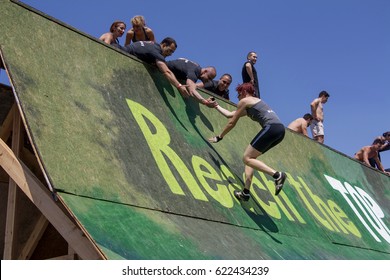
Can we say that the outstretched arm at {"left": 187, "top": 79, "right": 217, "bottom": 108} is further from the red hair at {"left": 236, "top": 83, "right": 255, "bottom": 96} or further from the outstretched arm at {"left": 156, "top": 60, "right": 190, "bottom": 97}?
the red hair at {"left": 236, "top": 83, "right": 255, "bottom": 96}

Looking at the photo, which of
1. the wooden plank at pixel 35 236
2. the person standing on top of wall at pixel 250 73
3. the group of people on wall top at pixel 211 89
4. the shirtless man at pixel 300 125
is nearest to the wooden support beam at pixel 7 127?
the wooden plank at pixel 35 236

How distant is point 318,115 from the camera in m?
14.1

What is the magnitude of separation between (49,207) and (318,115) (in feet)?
31.2

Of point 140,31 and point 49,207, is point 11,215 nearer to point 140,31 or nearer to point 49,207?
point 49,207

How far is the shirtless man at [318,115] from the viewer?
1406 centimetres

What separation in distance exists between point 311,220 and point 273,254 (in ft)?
8.11

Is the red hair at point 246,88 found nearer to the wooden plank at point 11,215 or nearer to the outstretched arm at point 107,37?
the outstretched arm at point 107,37

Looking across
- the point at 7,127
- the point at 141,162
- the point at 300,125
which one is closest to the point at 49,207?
the point at 141,162

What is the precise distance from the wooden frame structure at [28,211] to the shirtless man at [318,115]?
774 cm

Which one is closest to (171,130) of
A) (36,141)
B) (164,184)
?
(164,184)

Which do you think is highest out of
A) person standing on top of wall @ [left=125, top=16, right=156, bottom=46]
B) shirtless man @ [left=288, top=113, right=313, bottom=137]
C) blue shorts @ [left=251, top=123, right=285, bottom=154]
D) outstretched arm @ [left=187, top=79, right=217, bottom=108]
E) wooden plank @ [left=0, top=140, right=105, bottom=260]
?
person standing on top of wall @ [left=125, top=16, right=156, bottom=46]

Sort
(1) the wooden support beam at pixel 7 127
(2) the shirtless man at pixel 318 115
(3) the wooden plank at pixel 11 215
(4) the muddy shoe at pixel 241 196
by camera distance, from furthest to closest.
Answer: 1. (2) the shirtless man at pixel 318 115
2. (4) the muddy shoe at pixel 241 196
3. (1) the wooden support beam at pixel 7 127
4. (3) the wooden plank at pixel 11 215

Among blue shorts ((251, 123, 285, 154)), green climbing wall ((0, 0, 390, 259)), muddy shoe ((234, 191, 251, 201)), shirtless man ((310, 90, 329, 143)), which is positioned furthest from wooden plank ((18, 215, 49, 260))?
shirtless man ((310, 90, 329, 143))

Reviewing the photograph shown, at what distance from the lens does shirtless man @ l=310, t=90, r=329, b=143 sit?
14.1 meters
